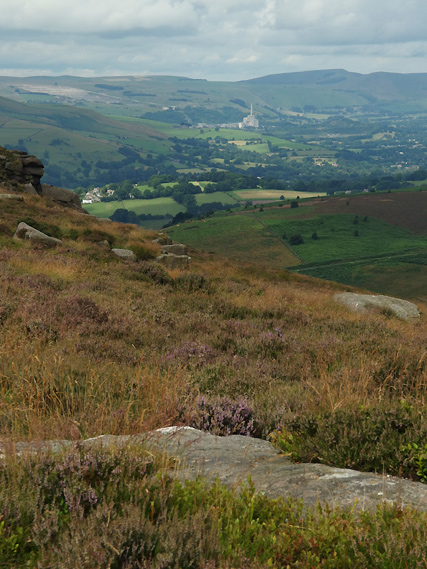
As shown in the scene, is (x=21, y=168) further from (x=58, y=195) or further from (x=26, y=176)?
(x=58, y=195)

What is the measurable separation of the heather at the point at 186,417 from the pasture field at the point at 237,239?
10964 centimetres

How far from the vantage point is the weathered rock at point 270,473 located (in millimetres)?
3342

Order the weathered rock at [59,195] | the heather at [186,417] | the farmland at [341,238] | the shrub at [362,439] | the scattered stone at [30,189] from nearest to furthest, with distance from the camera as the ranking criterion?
the heather at [186,417] → the shrub at [362,439] → the scattered stone at [30,189] → the weathered rock at [59,195] → the farmland at [341,238]

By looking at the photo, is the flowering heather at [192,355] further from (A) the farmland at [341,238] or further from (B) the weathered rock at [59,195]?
A: (A) the farmland at [341,238]

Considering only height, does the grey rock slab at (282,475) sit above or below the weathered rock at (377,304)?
above

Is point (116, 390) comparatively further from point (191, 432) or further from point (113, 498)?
point (113, 498)

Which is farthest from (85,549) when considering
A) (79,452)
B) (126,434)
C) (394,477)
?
(394,477)

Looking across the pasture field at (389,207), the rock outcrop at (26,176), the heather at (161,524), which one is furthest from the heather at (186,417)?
the pasture field at (389,207)

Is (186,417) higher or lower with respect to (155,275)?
higher

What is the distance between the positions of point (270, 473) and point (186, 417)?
137 centimetres

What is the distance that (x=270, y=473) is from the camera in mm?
3809

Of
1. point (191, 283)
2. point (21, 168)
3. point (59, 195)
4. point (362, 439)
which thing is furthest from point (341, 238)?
point (362, 439)

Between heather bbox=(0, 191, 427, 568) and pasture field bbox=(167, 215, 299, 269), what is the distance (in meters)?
110

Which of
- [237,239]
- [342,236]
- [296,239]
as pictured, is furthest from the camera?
[342,236]
